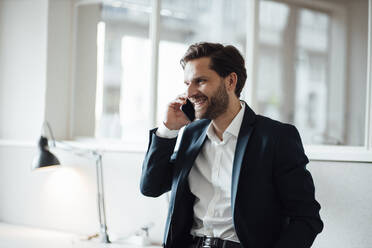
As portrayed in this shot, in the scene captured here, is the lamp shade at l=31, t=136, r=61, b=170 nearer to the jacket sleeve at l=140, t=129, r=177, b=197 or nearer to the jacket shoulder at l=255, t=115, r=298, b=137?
the jacket sleeve at l=140, t=129, r=177, b=197

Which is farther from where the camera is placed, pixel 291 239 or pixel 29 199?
pixel 29 199

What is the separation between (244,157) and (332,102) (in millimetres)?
3597

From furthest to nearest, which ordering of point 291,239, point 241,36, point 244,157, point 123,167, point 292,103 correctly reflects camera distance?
point 241,36 → point 292,103 → point 123,167 → point 244,157 → point 291,239

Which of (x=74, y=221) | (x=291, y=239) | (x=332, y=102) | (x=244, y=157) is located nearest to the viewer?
(x=291, y=239)

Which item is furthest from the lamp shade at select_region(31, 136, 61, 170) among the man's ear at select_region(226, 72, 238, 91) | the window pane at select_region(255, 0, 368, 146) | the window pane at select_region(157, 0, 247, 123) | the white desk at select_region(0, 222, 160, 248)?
the window pane at select_region(157, 0, 247, 123)

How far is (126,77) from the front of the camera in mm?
4961

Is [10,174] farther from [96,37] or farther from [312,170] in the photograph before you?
[312,170]

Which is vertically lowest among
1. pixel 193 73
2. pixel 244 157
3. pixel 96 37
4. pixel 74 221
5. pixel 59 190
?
pixel 74 221

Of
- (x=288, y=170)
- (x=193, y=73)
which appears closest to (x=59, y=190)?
(x=193, y=73)

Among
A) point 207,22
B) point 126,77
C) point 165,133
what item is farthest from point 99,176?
point 207,22

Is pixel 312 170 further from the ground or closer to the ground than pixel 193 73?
closer to the ground

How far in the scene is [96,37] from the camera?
135 inches

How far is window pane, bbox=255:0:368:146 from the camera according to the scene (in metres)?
4.68

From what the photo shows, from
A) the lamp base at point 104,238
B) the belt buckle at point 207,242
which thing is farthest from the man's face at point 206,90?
the lamp base at point 104,238
